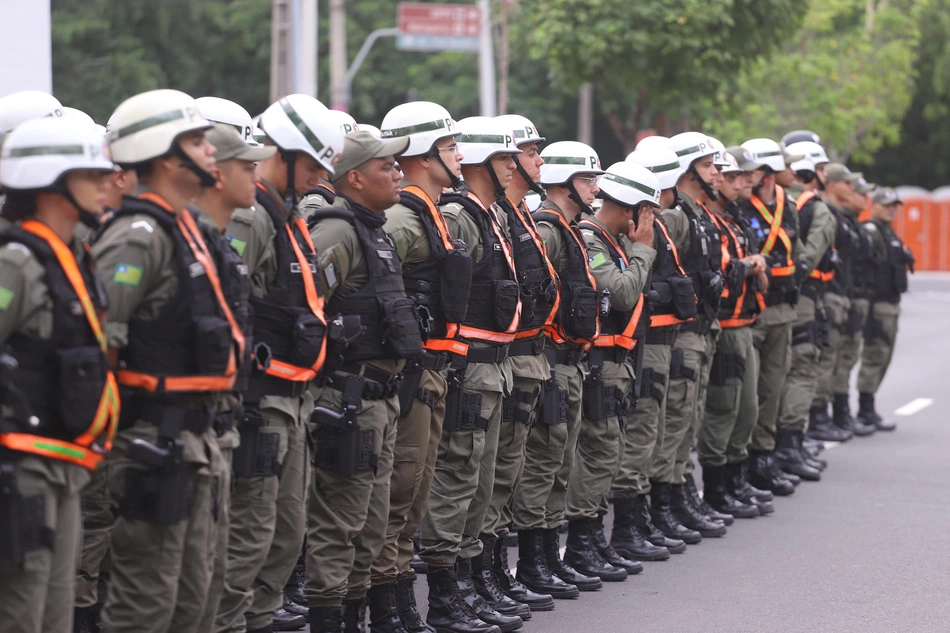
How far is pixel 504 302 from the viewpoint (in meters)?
6.73

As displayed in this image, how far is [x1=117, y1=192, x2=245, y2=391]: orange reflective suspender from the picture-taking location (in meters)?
4.59

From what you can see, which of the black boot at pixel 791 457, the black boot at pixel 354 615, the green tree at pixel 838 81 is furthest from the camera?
the green tree at pixel 838 81

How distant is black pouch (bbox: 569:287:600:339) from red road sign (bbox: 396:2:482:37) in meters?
19.2

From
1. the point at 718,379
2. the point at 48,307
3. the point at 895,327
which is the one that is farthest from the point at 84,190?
the point at 895,327

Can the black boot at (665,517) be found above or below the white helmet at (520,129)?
below

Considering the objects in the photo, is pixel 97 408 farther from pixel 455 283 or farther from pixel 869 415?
pixel 869 415

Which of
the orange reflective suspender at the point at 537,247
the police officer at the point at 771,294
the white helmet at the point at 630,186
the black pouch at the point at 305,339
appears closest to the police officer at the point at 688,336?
the white helmet at the point at 630,186

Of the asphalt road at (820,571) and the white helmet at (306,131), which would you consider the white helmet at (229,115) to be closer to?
the white helmet at (306,131)

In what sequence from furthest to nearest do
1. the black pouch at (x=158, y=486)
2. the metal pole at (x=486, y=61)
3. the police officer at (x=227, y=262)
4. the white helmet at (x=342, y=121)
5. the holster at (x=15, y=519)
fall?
the metal pole at (x=486, y=61) → the white helmet at (x=342, y=121) → the police officer at (x=227, y=262) → the black pouch at (x=158, y=486) → the holster at (x=15, y=519)

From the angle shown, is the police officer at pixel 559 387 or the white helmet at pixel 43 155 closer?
the white helmet at pixel 43 155

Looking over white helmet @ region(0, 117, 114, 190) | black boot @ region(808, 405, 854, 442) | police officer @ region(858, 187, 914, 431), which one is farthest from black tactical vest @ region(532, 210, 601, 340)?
Result: police officer @ region(858, 187, 914, 431)

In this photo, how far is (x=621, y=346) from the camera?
26.5ft

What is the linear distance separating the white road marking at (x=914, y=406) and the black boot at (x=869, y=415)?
1.18 metres

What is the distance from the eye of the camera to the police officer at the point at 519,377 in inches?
279
